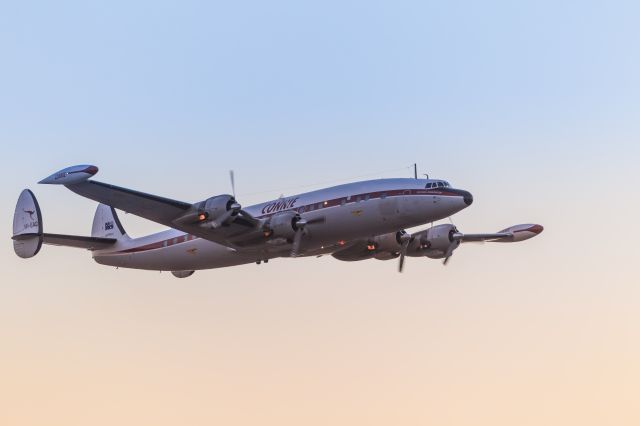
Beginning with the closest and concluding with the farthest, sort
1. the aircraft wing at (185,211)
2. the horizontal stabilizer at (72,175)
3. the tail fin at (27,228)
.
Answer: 1. the horizontal stabilizer at (72,175)
2. the aircraft wing at (185,211)
3. the tail fin at (27,228)

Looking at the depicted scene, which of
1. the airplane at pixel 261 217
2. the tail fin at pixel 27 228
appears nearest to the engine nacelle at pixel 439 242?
the airplane at pixel 261 217

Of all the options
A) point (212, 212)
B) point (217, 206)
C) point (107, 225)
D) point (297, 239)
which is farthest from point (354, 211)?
point (107, 225)

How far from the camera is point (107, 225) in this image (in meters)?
56.2

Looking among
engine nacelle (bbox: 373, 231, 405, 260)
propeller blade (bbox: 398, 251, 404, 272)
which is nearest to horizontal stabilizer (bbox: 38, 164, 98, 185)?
engine nacelle (bbox: 373, 231, 405, 260)

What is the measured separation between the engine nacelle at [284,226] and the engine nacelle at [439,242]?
11.0 m

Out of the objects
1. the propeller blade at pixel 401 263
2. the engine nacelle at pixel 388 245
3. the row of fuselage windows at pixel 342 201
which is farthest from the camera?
the engine nacelle at pixel 388 245

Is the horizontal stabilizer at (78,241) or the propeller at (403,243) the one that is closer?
the horizontal stabilizer at (78,241)

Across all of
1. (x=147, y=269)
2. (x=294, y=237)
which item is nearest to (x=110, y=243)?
(x=147, y=269)

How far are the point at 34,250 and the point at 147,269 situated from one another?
5.89 meters

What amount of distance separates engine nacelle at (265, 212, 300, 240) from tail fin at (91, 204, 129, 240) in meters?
10.4

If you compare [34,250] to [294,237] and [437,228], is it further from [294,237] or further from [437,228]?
[437,228]

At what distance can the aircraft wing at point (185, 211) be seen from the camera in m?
45.2

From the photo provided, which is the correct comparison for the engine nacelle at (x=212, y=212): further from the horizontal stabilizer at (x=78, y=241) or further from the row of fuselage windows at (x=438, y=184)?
the row of fuselage windows at (x=438, y=184)

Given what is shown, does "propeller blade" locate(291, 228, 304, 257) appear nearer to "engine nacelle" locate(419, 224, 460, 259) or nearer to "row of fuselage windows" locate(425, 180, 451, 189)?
"row of fuselage windows" locate(425, 180, 451, 189)
